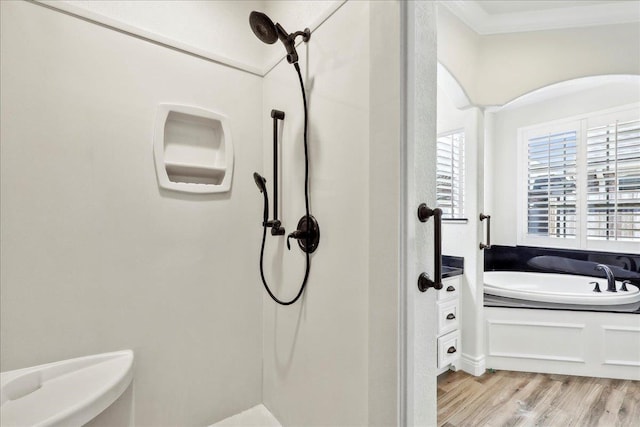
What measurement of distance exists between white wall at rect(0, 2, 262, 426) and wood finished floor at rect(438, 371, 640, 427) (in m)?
1.41

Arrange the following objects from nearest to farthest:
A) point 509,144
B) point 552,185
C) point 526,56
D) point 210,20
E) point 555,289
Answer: point 210,20
point 526,56
point 555,289
point 552,185
point 509,144

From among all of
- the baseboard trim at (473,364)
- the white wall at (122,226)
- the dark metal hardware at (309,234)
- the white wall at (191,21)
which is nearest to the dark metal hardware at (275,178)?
the dark metal hardware at (309,234)

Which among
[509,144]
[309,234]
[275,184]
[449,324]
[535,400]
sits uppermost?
[509,144]

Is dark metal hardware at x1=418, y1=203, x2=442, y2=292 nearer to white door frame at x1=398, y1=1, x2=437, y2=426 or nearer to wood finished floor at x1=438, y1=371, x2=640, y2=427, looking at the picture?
white door frame at x1=398, y1=1, x2=437, y2=426

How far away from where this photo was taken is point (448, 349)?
2.36 m

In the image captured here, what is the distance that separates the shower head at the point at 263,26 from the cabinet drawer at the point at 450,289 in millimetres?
2034

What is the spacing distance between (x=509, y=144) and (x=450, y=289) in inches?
97.0

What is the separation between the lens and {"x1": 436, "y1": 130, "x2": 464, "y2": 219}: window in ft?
9.02

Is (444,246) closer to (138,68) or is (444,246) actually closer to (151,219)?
(151,219)

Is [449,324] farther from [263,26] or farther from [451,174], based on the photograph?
[263,26]

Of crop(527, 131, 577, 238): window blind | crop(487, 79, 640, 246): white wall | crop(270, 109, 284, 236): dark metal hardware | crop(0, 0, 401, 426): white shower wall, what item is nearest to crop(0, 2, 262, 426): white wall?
crop(0, 0, 401, 426): white shower wall

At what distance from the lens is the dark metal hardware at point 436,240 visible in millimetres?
901

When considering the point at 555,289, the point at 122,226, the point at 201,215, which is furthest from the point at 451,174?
the point at 122,226

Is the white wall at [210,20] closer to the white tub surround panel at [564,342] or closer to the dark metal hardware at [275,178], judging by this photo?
the dark metal hardware at [275,178]
